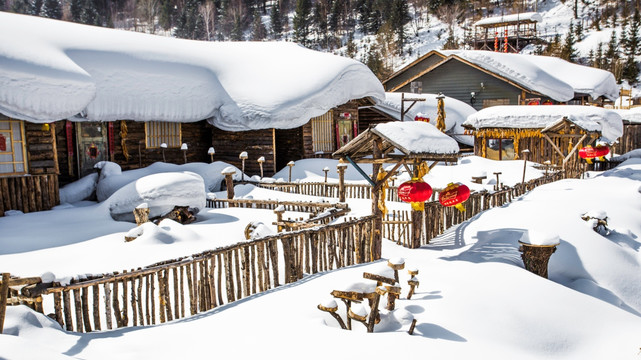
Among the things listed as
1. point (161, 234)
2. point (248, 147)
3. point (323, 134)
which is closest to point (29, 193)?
point (161, 234)

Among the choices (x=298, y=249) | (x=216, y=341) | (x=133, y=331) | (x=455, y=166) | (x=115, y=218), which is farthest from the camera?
(x=455, y=166)

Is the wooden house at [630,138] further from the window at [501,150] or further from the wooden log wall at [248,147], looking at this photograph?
the wooden log wall at [248,147]

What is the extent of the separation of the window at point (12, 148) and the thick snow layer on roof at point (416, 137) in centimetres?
1111

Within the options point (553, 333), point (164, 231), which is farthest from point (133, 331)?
point (553, 333)

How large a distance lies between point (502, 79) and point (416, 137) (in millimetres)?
25494

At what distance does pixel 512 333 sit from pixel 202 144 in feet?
60.1

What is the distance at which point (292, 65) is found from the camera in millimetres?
Result: 22422

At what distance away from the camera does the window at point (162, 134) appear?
20009 millimetres

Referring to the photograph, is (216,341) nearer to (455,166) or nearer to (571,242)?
(571,242)

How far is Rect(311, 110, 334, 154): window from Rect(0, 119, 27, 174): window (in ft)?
40.2

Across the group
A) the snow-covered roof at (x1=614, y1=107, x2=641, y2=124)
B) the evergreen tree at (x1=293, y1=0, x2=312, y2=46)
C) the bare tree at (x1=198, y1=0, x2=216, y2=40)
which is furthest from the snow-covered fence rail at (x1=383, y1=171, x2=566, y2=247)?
the bare tree at (x1=198, y1=0, x2=216, y2=40)

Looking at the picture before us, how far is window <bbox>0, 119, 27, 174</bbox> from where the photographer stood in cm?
1420

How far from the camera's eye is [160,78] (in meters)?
19.1

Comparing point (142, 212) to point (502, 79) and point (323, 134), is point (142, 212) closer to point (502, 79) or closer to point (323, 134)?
point (323, 134)
